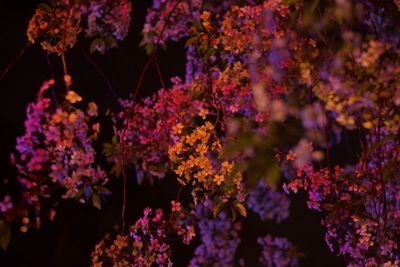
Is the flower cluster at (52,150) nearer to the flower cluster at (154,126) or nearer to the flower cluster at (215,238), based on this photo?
the flower cluster at (154,126)

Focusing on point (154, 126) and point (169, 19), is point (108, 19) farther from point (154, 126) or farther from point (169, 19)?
point (154, 126)

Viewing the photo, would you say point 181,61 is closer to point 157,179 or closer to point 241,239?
point 157,179

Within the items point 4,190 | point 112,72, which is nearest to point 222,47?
point 112,72

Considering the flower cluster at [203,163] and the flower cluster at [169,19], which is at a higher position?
the flower cluster at [169,19]

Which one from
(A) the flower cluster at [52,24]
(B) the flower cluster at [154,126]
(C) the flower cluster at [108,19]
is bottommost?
(B) the flower cluster at [154,126]

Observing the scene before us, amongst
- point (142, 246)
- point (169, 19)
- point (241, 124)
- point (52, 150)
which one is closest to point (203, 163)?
point (241, 124)

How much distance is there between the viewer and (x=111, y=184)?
2.48m

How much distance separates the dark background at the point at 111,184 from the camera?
230 cm

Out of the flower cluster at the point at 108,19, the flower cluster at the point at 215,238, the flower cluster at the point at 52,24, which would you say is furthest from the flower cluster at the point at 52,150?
the flower cluster at the point at 215,238

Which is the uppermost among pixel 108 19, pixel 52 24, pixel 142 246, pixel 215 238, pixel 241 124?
pixel 108 19

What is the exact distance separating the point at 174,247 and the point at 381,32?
1.37 meters

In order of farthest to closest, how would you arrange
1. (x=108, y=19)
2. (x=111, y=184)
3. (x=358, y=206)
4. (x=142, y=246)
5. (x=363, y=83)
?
(x=111, y=184) < (x=108, y=19) < (x=142, y=246) < (x=358, y=206) < (x=363, y=83)

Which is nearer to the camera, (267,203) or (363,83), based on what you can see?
(363,83)

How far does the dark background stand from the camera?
2.30m
